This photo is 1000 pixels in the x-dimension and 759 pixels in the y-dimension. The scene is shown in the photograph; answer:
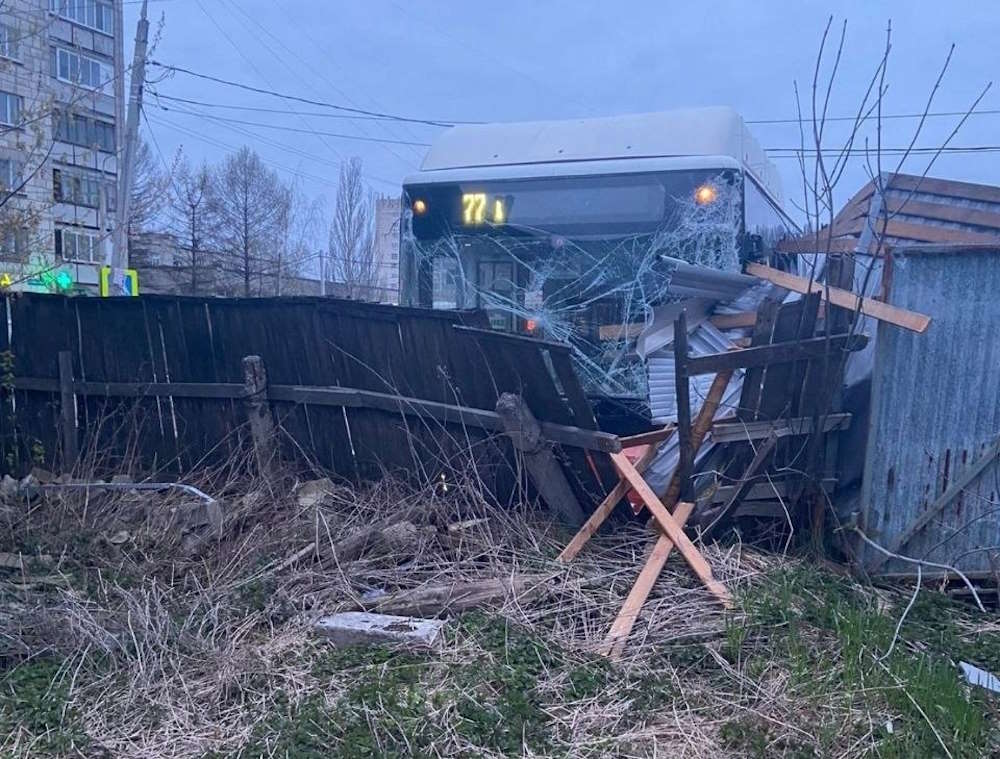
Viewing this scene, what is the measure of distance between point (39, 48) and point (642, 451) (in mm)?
6386

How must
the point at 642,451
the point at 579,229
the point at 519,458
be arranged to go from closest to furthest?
the point at 519,458 < the point at 642,451 < the point at 579,229

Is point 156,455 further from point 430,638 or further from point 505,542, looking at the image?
point 430,638

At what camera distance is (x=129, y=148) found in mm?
17062

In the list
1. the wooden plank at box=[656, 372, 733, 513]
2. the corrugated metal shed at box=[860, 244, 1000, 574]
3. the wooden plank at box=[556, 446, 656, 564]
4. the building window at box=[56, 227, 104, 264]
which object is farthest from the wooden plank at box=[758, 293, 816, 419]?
the building window at box=[56, 227, 104, 264]

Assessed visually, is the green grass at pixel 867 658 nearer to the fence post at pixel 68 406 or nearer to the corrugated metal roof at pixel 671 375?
the corrugated metal roof at pixel 671 375

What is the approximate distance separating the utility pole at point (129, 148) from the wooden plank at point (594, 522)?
47.4 ft

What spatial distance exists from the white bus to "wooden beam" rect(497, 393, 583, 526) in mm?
1504

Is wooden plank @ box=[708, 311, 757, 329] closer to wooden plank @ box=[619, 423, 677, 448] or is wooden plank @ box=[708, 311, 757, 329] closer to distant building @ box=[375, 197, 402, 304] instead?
wooden plank @ box=[619, 423, 677, 448]

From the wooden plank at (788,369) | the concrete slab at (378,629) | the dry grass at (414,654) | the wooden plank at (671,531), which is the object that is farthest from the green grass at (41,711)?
the wooden plank at (788,369)

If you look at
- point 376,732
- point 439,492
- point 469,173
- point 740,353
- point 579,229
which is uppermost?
point 469,173

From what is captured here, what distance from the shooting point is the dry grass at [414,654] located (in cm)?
334

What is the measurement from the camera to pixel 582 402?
482 centimetres

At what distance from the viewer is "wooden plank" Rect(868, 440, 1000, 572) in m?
4.62

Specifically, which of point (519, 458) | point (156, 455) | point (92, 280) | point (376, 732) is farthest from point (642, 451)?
point (92, 280)
